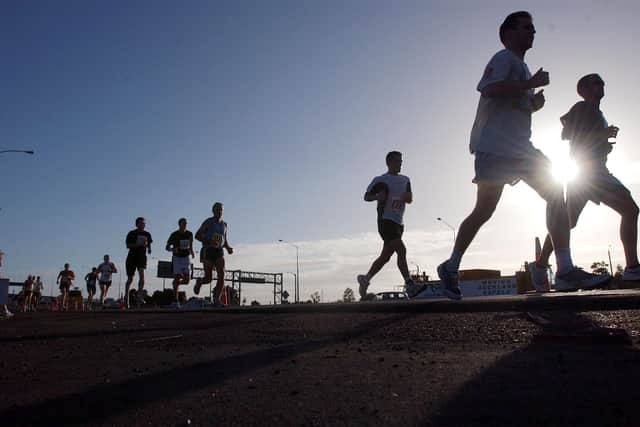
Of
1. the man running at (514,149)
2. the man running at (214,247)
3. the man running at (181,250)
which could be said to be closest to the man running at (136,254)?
the man running at (181,250)

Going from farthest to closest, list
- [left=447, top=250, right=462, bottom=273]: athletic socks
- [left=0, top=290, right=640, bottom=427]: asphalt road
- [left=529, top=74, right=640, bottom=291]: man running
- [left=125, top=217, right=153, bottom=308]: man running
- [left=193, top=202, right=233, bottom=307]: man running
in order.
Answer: [left=125, top=217, right=153, bottom=308]: man running
[left=193, top=202, right=233, bottom=307]: man running
[left=529, top=74, right=640, bottom=291]: man running
[left=447, top=250, right=462, bottom=273]: athletic socks
[left=0, top=290, right=640, bottom=427]: asphalt road

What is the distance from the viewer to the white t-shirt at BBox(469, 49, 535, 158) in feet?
15.7

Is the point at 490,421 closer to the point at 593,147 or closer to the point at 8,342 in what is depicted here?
the point at 8,342

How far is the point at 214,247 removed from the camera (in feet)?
36.6

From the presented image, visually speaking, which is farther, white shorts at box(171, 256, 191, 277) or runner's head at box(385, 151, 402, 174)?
white shorts at box(171, 256, 191, 277)

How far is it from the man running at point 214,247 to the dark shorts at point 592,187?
6.92 meters

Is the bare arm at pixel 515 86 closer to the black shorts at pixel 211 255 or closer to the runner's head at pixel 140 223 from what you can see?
the black shorts at pixel 211 255

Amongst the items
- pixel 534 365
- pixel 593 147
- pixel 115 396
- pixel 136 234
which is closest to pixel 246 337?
pixel 115 396

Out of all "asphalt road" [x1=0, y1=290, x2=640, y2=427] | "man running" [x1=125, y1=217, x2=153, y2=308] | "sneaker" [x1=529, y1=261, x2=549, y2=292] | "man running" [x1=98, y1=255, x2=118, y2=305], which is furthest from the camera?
"man running" [x1=98, y1=255, x2=118, y2=305]

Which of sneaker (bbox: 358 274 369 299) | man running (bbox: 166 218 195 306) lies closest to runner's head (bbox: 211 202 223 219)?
man running (bbox: 166 218 195 306)

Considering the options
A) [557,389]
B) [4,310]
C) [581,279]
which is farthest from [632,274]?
[4,310]

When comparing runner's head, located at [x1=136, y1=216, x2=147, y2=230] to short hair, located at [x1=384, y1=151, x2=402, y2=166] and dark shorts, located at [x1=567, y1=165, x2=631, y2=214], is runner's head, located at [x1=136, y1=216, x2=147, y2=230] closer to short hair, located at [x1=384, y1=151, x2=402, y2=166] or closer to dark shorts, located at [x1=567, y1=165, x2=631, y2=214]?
short hair, located at [x1=384, y1=151, x2=402, y2=166]

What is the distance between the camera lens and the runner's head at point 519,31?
5039 mm

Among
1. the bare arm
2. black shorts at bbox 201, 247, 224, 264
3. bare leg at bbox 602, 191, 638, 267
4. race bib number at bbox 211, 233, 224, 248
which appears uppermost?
the bare arm
